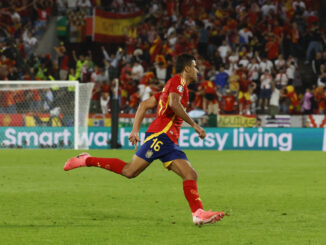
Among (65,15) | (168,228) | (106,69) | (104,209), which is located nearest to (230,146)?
(106,69)

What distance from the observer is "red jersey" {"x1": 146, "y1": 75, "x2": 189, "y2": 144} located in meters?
7.61

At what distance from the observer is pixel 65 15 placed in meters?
30.9

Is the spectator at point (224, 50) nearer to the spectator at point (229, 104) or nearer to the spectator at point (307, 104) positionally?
the spectator at point (229, 104)

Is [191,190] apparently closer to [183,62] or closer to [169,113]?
[169,113]

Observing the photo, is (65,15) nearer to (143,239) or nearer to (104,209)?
(104,209)

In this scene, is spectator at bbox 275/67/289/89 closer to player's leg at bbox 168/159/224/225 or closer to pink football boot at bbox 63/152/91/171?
pink football boot at bbox 63/152/91/171

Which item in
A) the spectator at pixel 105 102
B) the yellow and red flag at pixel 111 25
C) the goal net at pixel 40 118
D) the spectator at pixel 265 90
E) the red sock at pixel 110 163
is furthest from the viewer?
the yellow and red flag at pixel 111 25

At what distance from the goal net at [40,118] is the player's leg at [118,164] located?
14.0 meters

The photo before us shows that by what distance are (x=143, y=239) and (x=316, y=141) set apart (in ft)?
57.3

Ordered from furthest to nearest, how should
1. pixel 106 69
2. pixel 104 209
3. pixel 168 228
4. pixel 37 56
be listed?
1. pixel 37 56
2. pixel 106 69
3. pixel 104 209
4. pixel 168 228

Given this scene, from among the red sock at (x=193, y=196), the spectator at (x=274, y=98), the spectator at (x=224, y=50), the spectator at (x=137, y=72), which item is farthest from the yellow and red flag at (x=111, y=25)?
the red sock at (x=193, y=196)

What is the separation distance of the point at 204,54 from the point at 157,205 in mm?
19394

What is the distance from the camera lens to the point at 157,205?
966cm

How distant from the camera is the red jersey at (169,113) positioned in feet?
25.0
